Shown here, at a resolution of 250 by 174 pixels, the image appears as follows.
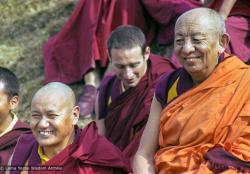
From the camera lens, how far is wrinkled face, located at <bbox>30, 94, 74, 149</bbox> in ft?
14.8

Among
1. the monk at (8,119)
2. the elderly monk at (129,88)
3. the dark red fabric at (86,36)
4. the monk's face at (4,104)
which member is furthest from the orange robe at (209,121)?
the dark red fabric at (86,36)

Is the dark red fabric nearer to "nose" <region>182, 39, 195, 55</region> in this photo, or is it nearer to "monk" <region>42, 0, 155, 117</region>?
"monk" <region>42, 0, 155, 117</region>

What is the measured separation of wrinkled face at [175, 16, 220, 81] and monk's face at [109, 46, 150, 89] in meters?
1.13

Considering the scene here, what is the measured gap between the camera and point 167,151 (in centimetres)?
432

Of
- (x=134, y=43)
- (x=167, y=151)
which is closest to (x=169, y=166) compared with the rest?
(x=167, y=151)

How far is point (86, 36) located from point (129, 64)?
1844 mm

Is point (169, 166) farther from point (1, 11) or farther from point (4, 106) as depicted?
point (1, 11)

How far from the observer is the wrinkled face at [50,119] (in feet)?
14.8

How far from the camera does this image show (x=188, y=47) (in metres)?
4.30

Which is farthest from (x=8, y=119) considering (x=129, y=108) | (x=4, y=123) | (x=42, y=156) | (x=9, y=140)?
(x=129, y=108)

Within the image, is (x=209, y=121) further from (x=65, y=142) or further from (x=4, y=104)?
(x=4, y=104)

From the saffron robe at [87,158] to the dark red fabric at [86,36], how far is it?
→ 246 cm

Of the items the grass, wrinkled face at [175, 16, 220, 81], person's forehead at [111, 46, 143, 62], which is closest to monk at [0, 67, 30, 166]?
person's forehead at [111, 46, 143, 62]

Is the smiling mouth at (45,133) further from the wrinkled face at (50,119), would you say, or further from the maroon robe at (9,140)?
the maroon robe at (9,140)
